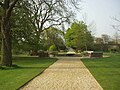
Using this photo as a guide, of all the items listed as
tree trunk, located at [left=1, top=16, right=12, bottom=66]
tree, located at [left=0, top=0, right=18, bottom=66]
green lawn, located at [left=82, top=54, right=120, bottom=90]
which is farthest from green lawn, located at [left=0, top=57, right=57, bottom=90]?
green lawn, located at [left=82, top=54, right=120, bottom=90]

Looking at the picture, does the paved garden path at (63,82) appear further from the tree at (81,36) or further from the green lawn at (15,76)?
the tree at (81,36)

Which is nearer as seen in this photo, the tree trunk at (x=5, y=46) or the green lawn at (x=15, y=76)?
the green lawn at (x=15, y=76)

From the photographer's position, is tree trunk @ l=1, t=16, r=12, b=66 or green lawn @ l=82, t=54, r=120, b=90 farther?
tree trunk @ l=1, t=16, r=12, b=66

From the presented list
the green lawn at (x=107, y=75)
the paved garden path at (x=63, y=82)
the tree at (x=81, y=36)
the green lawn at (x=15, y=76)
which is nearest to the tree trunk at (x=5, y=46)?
the green lawn at (x=15, y=76)

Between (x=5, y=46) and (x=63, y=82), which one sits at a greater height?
(x=5, y=46)

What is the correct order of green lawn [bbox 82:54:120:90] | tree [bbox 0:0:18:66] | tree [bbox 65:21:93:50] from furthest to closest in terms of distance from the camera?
tree [bbox 65:21:93:50], tree [bbox 0:0:18:66], green lawn [bbox 82:54:120:90]

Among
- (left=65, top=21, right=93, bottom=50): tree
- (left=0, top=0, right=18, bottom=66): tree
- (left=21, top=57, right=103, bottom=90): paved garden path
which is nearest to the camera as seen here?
(left=21, top=57, right=103, bottom=90): paved garden path

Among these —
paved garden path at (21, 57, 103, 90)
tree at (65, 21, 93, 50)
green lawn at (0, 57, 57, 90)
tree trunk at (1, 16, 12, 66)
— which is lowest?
paved garden path at (21, 57, 103, 90)

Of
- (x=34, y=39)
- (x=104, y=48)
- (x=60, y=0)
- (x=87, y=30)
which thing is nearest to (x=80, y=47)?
(x=87, y=30)

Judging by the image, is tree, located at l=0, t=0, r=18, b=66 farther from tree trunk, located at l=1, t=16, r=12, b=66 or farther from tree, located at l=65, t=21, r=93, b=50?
tree, located at l=65, t=21, r=93, b=50

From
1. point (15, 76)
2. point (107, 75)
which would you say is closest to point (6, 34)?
point (15, 76)

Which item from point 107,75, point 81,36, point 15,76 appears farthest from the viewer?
point 81,36

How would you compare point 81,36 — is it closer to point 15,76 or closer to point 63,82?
point 15,76

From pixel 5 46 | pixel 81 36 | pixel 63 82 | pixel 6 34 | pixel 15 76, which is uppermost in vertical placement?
pixel 81 36
